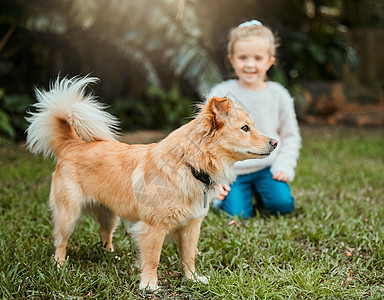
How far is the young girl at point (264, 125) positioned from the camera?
3684mm

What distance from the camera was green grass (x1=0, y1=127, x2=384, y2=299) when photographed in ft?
8.14

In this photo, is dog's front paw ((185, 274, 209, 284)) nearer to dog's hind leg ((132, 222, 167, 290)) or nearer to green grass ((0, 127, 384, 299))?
green grass ((0, 127, 384, 299))

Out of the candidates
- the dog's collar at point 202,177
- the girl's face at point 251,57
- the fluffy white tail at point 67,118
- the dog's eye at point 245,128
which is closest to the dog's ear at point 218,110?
the dog's eye at point 245,128

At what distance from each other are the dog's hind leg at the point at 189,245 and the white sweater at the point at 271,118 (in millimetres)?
1368

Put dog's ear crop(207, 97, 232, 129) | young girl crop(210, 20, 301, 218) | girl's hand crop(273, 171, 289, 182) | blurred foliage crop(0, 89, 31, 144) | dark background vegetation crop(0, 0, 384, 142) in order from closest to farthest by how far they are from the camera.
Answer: dog's ear crop(207, 97, 232, 129) < young girl crop(210, 20, 301, 218) < girl's hand crop(273, 171, 289, 182) < dark background vegetation crop(0, 0, 384, 142) < blurred foliage crop(0, 89, 31, 144)

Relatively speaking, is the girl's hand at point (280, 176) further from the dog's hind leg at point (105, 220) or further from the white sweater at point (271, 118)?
the dog's hind leg at point (105, 220)

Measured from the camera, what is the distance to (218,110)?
7.63ft

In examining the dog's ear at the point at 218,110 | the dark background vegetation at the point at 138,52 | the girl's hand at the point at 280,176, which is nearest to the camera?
the dog's ear at the point at 218,110

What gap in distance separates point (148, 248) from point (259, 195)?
1939 millimetres

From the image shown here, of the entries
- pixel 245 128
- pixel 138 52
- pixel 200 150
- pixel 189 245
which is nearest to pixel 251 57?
pixel 245 128

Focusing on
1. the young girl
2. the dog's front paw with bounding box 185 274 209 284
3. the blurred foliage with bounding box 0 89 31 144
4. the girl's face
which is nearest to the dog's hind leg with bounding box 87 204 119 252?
the dog's front paw with bounding box 185 274 209 284

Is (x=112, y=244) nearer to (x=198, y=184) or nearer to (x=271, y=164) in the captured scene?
(x=198, y=184)

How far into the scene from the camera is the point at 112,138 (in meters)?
3.01

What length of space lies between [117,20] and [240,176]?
5090mm
